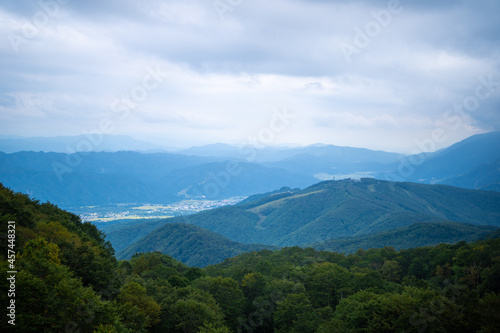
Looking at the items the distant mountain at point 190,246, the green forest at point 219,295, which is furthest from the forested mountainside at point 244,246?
the green forest at point 219,295

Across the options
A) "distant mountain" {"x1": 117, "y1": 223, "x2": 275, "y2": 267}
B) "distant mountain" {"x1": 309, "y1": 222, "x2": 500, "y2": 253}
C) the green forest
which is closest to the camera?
the green forest

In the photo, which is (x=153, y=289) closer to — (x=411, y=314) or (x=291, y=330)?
(x=291, y=330)

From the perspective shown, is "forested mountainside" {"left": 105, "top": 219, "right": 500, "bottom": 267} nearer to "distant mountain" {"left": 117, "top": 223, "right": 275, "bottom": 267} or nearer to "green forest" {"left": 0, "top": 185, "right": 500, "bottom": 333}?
"distant mountain" {"left": 117, "top": 223, "right": 275, "bottom": 267}

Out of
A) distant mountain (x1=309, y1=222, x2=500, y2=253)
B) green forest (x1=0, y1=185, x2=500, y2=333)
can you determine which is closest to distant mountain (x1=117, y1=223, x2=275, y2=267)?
distant mountain (x1=309, y1=222, x2=500, y2=253)

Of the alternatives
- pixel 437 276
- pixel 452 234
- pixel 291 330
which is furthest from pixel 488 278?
pixel 452 234

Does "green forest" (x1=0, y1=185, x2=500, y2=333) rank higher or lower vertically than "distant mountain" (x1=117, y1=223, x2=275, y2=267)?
higher

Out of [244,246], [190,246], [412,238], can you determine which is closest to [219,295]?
[190,246]

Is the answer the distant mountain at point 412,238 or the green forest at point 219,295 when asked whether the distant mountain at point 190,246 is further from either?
the green forest at point 219,295

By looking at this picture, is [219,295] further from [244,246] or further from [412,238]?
[244,246]
